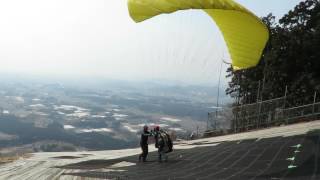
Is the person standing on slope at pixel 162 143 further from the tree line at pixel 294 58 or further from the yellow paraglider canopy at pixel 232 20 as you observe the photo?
the tree line at pixel 294 58

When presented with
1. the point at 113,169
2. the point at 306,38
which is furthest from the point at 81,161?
the point at 306,38

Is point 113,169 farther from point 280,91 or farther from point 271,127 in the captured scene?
point 280,91

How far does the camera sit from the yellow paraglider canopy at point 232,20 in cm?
Answer: 1423

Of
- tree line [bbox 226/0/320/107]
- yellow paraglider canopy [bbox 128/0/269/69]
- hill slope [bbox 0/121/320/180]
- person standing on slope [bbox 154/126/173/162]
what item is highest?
tree line [bbox 226/0/320/107]

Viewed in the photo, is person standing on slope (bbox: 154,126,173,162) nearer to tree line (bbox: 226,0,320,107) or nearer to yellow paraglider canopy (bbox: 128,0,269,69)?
yellow paraglider canopy (bbox: 128,0,269,69)

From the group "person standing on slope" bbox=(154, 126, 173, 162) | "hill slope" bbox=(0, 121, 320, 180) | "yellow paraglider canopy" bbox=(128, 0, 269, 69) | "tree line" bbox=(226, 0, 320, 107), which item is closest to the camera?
"yellow paraglider canopy" bbox=(128, 0, 269, 69)

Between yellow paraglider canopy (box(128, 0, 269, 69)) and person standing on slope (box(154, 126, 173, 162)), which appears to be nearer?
yellow paraglider canopy (box(128, 0, 269, 69))

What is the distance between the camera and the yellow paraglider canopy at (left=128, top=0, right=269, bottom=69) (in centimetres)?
1423

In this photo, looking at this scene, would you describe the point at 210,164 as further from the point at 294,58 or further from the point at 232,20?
the point at 294,58

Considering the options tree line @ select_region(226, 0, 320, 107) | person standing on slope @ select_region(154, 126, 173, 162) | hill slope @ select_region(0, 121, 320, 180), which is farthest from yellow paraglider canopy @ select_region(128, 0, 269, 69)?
tree line @ select_region(226, 0, 320, 107)

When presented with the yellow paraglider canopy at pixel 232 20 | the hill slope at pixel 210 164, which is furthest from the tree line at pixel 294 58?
the yellow paraglider canopy at pixel 232 20

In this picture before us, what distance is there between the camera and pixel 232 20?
16609 mm

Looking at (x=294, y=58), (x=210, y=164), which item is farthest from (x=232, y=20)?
(x=294, y=58)

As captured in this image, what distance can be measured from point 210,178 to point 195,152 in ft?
23.9
